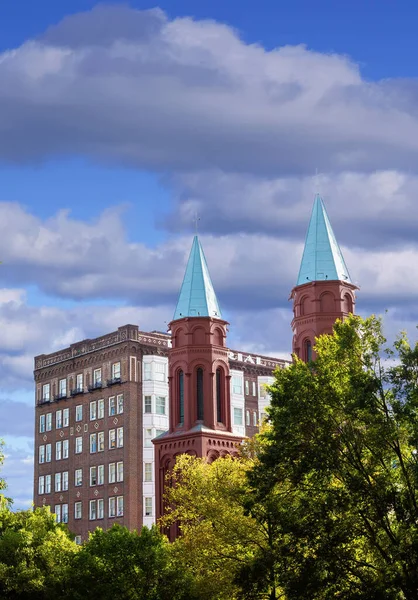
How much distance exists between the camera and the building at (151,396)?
272 ft

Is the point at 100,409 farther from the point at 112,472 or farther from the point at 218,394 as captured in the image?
the point at 218,394

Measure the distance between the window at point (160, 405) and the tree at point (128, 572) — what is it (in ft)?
→ 198

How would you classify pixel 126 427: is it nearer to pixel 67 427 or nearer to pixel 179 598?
pixel 67 427

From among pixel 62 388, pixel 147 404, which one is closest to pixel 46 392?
pixel 62 388

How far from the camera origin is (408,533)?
3766cm

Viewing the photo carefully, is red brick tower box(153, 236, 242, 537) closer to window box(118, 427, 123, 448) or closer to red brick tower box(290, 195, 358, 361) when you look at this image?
red brick tower box(290, 195, 358, 361)

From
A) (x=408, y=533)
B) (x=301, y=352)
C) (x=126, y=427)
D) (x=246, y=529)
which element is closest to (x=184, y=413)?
(x=301, y=352)

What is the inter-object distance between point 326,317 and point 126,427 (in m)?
39.0

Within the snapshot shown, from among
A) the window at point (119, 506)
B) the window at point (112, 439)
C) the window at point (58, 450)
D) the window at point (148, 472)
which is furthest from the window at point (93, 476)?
the window at point (148, 472)

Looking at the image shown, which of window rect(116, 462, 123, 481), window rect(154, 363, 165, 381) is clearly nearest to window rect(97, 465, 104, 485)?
window rect(116, 462, 123, 481)

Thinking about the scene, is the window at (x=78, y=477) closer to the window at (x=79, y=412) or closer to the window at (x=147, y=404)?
the window at (x=79, y=412)

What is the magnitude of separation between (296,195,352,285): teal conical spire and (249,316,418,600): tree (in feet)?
129

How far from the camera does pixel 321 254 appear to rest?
273 feet

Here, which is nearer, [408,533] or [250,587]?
[408,533]
